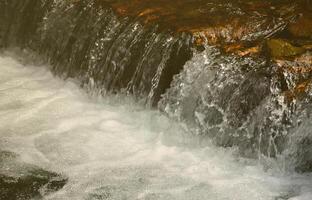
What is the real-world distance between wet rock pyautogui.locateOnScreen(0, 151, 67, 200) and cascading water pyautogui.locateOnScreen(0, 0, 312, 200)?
15 millimetres

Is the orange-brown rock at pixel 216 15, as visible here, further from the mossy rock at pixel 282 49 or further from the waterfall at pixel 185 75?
the mossy rock at pixel 282 49

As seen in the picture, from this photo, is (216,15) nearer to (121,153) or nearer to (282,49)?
(282,49)

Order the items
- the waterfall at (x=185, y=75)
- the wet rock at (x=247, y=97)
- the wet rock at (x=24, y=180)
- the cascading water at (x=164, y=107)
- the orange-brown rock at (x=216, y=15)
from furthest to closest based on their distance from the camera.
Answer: the orange-brown rock at (x=216, y=15)
the wet rock at (x=247, y=97)
the waterfall at (x=185, y=75)
the cascading water at (x=164, y=107)
the wet rock at (x=24, y=180)

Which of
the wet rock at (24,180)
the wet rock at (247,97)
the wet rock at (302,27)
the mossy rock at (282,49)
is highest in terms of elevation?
the wet rock at (302,27)

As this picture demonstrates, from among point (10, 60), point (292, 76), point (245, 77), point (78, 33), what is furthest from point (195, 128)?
point (10, 60)

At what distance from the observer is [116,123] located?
6.48 metres

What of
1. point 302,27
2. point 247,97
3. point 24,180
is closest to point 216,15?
point 302,27

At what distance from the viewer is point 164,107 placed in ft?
20.8

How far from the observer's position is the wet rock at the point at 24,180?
5.11 m

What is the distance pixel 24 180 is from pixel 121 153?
4.03 ft

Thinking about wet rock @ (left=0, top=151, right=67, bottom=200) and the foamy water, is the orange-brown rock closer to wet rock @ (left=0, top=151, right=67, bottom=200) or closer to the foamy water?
the foamy water

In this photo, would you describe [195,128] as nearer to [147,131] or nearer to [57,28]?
[147,131]

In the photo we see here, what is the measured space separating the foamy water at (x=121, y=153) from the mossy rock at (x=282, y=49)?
1.35m

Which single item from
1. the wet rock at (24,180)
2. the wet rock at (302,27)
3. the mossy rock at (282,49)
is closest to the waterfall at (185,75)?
the wet rock at (302,27)
